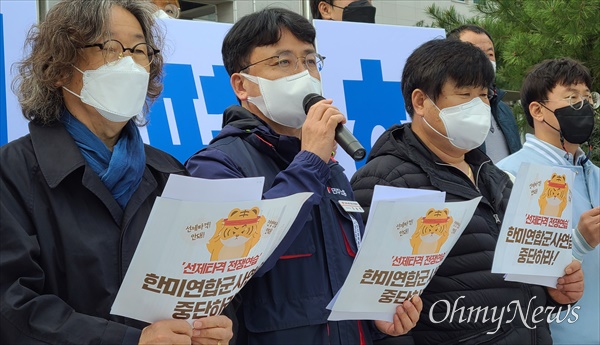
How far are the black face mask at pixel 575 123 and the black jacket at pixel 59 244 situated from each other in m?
2.83

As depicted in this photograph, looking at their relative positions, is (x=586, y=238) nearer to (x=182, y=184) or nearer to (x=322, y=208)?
(x=322, y=208)

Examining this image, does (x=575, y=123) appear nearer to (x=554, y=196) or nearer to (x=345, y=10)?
(x=554, y=196)

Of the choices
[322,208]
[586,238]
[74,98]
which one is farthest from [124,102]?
[586,238]

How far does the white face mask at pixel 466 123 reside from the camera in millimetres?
3516

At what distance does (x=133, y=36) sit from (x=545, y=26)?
237 inches

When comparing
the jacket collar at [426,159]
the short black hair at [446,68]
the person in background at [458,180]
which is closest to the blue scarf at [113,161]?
the person in background at [458,180]

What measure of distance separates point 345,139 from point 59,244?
0.98 metres

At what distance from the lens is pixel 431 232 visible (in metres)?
2.67

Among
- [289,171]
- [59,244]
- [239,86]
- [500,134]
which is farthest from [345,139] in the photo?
[500,134]

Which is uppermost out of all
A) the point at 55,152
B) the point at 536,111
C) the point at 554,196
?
the point at 55,152

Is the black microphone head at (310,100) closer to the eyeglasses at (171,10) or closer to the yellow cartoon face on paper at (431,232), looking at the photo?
the yellow cartoon face on paper at (431,232)

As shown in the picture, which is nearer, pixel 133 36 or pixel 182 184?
pixel 182 184

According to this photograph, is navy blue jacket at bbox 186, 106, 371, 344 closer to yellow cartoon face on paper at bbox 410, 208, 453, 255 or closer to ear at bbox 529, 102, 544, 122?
yellow cartoon face on paper at bbox 410, 208, 453, 255

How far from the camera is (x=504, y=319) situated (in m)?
3.25
